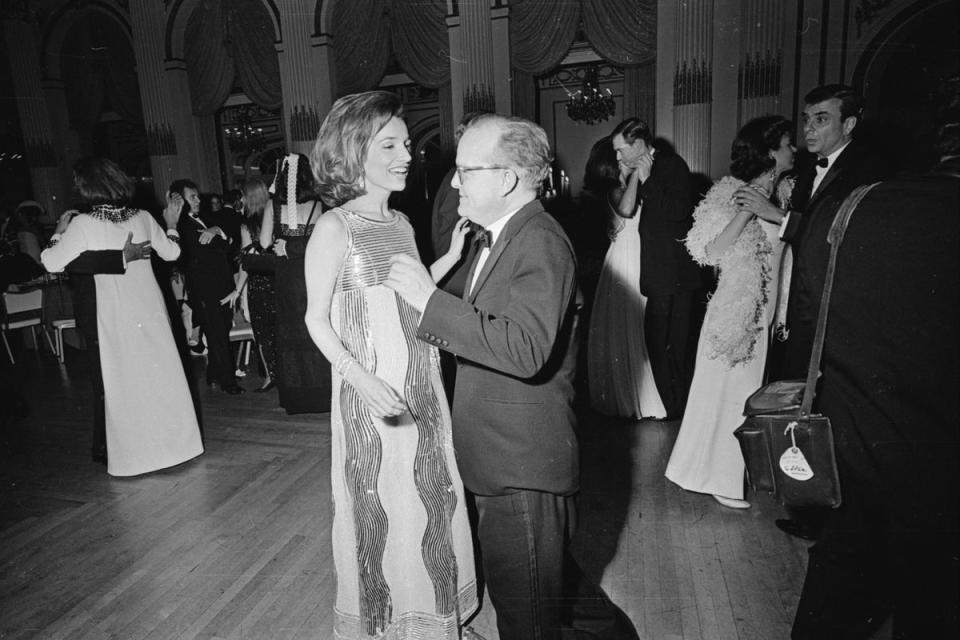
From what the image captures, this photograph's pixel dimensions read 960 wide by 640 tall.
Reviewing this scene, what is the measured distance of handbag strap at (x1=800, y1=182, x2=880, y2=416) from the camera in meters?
1.42

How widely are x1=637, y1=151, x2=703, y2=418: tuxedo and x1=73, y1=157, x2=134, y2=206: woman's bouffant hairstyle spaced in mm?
3100

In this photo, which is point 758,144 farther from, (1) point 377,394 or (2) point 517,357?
(1) point 377,394

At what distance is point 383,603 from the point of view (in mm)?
1895

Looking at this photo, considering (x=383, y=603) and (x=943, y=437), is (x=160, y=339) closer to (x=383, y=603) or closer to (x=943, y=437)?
(x=383, y=603)

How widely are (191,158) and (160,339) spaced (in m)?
7.42

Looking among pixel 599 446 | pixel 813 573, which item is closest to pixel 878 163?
pixel 813 573

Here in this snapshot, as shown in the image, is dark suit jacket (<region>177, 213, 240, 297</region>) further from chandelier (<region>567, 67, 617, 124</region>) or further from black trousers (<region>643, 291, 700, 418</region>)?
chandelier (<region>567, 67, 617, 124</region>)

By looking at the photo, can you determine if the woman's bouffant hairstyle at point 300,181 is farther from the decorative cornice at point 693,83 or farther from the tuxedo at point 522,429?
the decorative cornice at point 693,83

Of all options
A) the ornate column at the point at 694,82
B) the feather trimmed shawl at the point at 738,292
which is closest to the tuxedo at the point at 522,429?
the feather trimmed shawl at the point at 738,292

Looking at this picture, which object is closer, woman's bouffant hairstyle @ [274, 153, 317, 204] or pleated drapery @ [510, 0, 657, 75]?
woman's bouffant hairstyle @ [274, 153, 317, 204]

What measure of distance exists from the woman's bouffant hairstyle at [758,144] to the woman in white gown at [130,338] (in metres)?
3.26

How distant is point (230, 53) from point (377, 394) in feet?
30.9

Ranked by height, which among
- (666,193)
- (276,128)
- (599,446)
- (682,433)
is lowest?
(599,446)

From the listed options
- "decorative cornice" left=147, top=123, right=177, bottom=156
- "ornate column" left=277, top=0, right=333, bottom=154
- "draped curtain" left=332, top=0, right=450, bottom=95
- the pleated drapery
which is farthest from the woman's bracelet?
"decorative cornice" left=147, top=123, right=177, bottom=156
